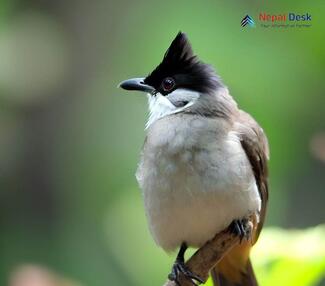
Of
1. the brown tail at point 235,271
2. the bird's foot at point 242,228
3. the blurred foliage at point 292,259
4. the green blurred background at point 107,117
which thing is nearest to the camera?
the blurred foliage at point 292,259

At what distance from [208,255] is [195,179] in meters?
0.22

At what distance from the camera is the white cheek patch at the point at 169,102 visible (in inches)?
95.8

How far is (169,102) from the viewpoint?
2.46 m

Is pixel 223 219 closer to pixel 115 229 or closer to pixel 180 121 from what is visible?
pixel 180 121

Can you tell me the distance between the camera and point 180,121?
7.77 feet

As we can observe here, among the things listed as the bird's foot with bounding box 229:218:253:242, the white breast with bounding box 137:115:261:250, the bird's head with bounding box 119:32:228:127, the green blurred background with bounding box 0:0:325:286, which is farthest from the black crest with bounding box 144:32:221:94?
the bird's foot with bounding box 229:218:253:242

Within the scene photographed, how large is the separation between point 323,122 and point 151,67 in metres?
0.74

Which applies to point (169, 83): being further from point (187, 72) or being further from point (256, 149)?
point (256, 149)

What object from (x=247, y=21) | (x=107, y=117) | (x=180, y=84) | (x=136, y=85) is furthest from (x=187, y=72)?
(x=107, y=117)

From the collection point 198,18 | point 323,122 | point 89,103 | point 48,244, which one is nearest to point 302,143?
point 323,122

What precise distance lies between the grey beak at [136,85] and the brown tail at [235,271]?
1.99ft

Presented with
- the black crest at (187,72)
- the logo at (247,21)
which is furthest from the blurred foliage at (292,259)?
the logo at (247,21)

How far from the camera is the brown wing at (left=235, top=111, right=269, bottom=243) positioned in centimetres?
241

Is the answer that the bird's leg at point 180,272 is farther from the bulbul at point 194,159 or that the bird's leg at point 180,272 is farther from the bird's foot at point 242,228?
the bird's foot at point 242,228
